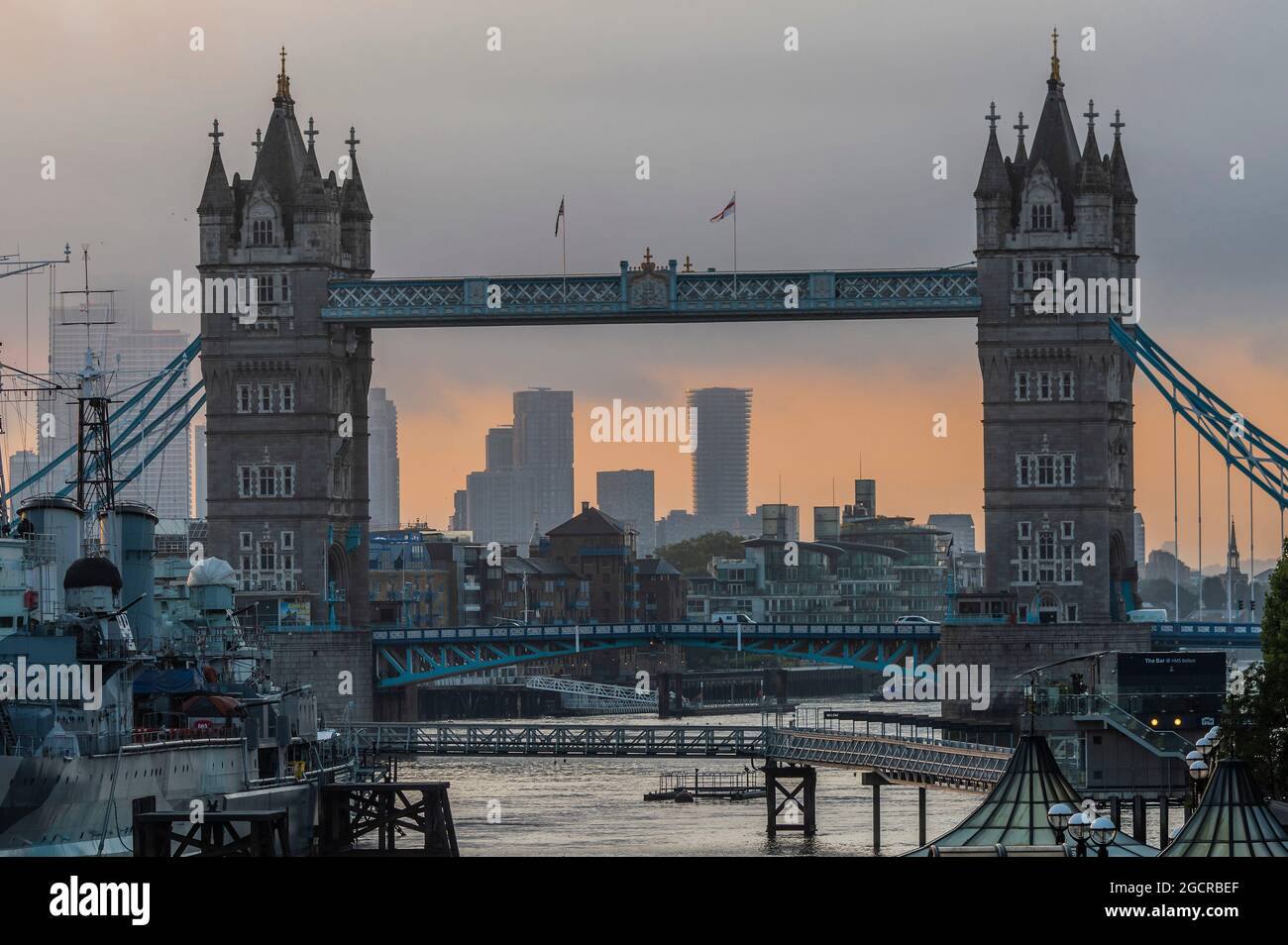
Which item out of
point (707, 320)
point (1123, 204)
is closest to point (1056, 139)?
point (1123, 204)

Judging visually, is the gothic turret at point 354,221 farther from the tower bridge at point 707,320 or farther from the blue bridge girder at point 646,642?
the blue bridge girder at point 646,642

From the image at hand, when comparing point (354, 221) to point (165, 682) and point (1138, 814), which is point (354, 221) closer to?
point (165, 682)

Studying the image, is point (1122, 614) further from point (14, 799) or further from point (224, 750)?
point (14, 799)

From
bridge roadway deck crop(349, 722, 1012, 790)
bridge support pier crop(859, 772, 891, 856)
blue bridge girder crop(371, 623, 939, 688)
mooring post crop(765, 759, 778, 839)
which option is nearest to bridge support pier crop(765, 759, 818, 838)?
mooring post crop(765, 759, 778, 839)

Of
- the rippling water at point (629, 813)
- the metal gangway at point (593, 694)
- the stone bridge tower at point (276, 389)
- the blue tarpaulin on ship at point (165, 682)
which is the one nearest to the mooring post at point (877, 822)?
the rippling water at point (629, 813)
